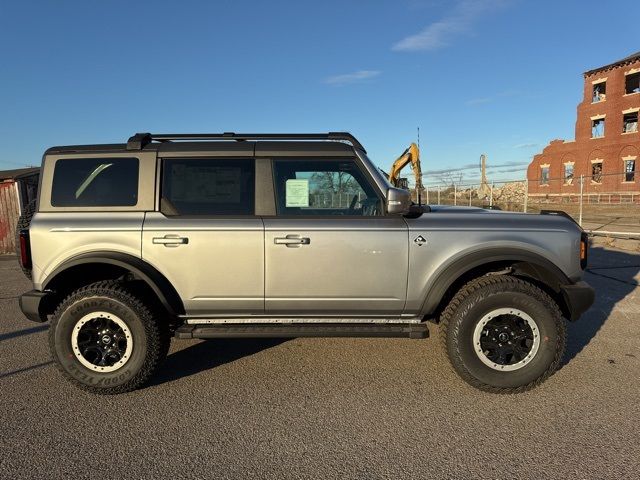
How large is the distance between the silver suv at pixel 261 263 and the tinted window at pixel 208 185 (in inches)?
0.4

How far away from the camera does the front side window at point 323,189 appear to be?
3619 millimetres

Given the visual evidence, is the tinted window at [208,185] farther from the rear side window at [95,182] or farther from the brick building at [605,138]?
the brick building at [605,138]

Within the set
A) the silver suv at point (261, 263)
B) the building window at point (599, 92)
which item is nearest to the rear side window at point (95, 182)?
the silver suv at point (261, 263)

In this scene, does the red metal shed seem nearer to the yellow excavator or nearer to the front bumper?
the yellow excavator

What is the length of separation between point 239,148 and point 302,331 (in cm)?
164

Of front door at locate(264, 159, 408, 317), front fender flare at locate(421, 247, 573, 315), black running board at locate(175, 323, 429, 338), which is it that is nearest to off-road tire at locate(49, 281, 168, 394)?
black running board at locate(175, 323, 429, 338)

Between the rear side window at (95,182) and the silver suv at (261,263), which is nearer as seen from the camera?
the silver suv at (261,263)

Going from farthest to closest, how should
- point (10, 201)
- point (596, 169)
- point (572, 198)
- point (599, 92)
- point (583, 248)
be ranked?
point (599, 92)
point (596, 169)
point (572, 198)
point (10, 201)
point (583, 248)

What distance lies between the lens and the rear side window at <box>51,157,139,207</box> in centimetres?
357

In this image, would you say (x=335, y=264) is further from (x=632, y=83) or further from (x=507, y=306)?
(x=632, y=83)

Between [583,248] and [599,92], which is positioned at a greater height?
[599,92]

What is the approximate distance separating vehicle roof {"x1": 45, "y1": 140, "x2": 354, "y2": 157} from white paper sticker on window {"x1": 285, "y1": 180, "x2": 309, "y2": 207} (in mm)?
247

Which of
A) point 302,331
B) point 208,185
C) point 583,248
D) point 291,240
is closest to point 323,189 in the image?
point 291,240

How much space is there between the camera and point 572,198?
2984cm
